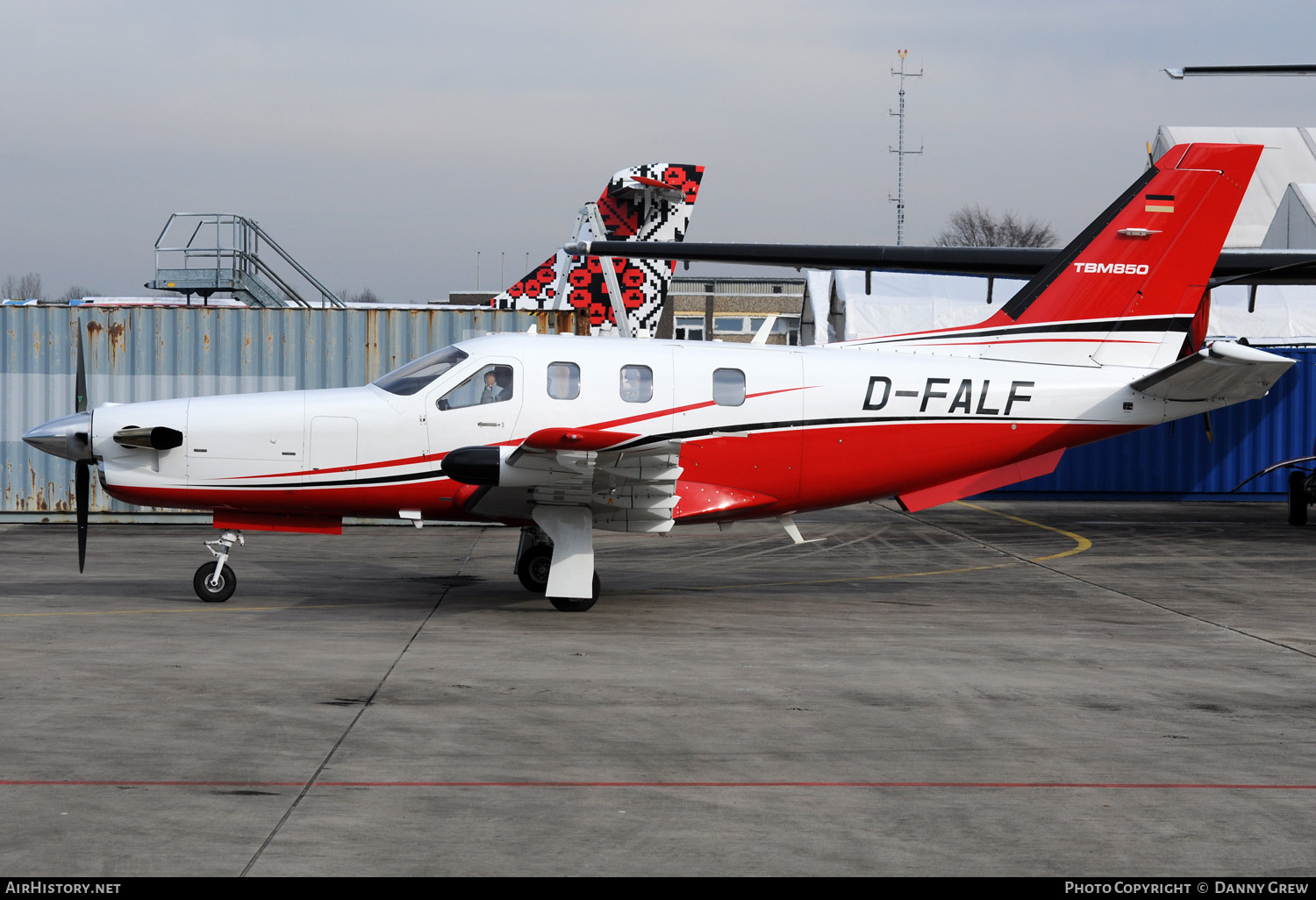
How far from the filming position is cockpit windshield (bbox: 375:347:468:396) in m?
11.5

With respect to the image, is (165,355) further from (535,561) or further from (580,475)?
(580,475)

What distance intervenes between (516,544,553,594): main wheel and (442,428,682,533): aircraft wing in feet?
3.19

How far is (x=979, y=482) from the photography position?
501 inches

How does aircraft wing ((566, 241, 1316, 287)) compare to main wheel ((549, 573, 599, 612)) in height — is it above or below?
above

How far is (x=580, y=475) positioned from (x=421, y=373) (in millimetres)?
1943

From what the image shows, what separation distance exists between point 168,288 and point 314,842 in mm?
21247

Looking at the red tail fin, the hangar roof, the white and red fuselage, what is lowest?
the white and red fuselage

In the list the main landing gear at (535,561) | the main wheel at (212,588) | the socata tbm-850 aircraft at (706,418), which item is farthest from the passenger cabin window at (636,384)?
the main wheel at (212,588)

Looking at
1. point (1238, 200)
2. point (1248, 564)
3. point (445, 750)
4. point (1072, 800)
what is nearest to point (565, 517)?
point (445, 750)

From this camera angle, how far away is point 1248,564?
15.6 meters

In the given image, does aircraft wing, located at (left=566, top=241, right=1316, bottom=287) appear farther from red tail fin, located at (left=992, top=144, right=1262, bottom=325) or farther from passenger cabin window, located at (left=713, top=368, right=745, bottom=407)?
passenger cabin window, located at (left=713, top=368, right=745, bottom=407)

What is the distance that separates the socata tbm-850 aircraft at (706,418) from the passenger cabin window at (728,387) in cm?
2

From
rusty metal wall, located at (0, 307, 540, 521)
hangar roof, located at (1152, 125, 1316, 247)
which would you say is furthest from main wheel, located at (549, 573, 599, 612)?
hangar roof, located at (1152, 125, 1316, 247)

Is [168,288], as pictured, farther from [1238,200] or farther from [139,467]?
[1238,200]
